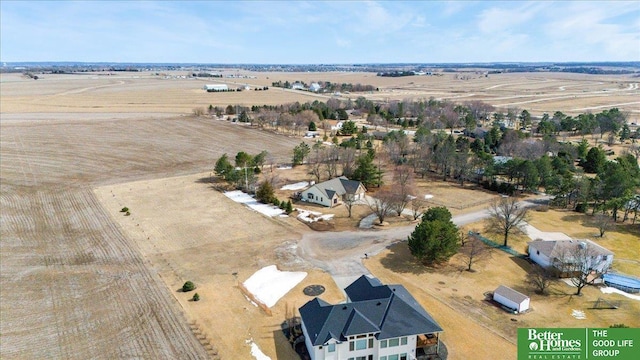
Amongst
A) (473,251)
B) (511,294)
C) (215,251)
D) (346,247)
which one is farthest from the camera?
(346,247)

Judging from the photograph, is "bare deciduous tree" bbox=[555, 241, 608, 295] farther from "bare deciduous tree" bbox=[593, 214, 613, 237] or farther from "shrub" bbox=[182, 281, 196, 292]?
"shrub" bbox=[182, 281, 196, 292]

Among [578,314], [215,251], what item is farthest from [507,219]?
[215,251]

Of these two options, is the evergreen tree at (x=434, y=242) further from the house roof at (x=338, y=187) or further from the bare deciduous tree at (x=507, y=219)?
the house roof at (x=338, y=187)

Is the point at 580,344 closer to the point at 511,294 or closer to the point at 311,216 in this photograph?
the point at 511,294

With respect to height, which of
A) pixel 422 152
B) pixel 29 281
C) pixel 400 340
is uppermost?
pixel 422 152

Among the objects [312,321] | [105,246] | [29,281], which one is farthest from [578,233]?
[29,281]

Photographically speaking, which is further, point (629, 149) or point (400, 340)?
point (629, 149)

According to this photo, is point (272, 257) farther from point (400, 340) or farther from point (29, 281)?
point (29, 281)
